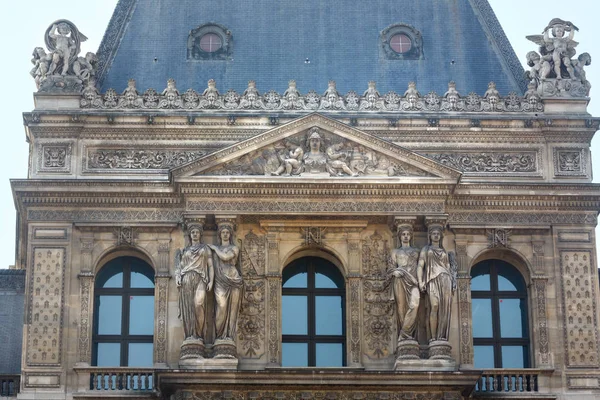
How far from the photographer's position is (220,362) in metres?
38.7

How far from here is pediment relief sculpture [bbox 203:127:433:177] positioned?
40781 mm

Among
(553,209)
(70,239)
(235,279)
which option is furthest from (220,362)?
(553,209)

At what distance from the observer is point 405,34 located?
45344 millimetres

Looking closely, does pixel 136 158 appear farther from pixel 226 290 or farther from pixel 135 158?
pixel 226 290

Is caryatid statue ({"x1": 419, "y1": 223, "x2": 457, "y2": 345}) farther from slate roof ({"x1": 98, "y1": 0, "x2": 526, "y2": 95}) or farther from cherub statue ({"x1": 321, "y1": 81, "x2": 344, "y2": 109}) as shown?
slate roof ({"x1": 98, "y1": 0, "x2": 526, "y2": 95})

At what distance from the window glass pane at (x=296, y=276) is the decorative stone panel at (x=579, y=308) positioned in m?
5.71

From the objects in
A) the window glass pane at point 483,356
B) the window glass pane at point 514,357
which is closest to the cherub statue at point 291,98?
the window glass pane at point 483,356

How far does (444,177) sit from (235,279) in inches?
205

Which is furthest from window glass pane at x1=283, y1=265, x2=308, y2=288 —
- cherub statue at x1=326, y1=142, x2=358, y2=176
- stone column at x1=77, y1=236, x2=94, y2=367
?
stone column at x1=77, y1=236, x2=94, y2=367

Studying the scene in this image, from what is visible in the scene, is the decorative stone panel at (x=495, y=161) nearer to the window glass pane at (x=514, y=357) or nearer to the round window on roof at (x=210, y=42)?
the window glass pane at (x=514, y=357)

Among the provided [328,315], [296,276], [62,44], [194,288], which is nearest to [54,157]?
[62,44]

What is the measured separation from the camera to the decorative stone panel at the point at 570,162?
41.5 m

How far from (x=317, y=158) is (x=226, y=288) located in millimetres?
3725

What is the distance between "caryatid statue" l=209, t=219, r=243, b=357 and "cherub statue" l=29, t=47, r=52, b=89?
5.92m
